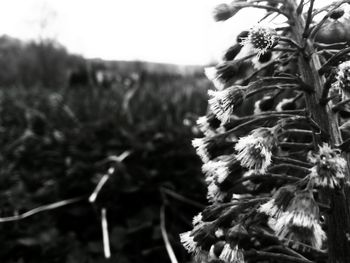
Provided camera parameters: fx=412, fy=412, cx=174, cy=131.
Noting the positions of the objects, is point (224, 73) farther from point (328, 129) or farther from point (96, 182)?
point (96, 182)

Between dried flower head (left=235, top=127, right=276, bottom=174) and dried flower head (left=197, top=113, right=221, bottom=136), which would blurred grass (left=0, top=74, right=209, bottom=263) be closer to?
dried flower head (left=197, top=113, right=221, bottom=136)

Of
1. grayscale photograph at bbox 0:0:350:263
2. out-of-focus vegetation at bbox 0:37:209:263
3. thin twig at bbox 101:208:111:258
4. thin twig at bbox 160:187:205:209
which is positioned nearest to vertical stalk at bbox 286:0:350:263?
grayscale photograph at bbox 0:0:350:263

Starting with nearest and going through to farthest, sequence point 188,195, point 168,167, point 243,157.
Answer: point 243,157, point 188,195, point 168,167

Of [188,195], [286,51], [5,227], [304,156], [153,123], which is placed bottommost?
[5,227]

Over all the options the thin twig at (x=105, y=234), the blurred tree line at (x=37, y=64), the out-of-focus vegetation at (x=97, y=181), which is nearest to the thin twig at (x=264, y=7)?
the out-of-focus vegetation at (x=97, y=181)

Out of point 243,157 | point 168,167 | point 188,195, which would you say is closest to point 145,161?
point 168,167

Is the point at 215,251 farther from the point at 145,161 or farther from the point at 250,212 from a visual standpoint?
the point at 145,161
